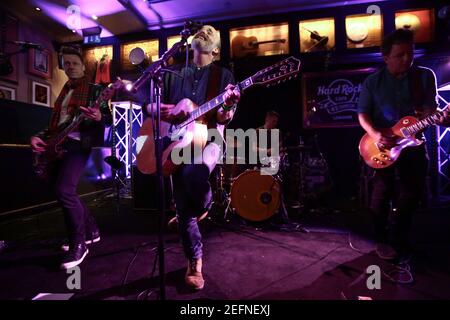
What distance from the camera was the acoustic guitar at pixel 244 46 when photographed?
694cm

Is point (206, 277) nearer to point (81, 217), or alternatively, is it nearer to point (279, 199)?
point (81, 217)

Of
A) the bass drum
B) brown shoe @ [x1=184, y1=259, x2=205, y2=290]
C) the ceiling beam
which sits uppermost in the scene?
the ceiling beam

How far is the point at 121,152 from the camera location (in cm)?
820

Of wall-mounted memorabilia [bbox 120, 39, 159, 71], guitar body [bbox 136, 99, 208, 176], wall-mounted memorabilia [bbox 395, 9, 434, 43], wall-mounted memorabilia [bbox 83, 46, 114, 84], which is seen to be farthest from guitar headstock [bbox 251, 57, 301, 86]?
wall-mounted memorabilia [bbox 83, 46, 114, 84]

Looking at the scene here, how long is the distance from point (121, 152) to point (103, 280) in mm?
6440

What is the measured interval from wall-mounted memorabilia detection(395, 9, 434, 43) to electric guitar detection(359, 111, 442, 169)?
5549 millimetres

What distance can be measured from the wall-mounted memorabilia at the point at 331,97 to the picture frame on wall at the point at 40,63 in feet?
23.0

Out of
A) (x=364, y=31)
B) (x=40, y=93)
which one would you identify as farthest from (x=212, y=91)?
(x=40, y=93)

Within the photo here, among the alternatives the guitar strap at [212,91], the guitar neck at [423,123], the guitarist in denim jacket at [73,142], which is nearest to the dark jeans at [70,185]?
the guitarist in denim jacket at [73,142]

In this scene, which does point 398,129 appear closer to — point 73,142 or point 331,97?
point 73,142

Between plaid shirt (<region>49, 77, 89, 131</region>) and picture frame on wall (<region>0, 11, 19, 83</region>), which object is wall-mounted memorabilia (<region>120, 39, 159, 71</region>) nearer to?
picture frame on wall (<region>0, 11, 19, 83</region>)

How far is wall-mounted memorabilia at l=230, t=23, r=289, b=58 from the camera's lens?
269 inches

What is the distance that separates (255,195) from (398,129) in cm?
223

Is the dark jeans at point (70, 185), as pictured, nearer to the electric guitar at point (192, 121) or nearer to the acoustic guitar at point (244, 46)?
the electric guitar at point (192, 121)
